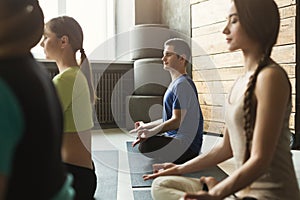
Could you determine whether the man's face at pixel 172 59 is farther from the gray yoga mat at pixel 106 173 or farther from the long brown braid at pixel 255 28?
the long brown braid at pixel 255 28

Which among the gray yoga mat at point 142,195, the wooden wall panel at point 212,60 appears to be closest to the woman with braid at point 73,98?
the gray yoga mat at point 142,195

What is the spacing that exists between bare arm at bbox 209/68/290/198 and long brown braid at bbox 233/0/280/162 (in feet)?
0.12

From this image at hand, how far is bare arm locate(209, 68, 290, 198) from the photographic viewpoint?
91cm

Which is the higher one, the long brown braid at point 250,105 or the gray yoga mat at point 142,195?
the long brown braid at point 250,105

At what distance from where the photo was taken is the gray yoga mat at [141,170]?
2524mm

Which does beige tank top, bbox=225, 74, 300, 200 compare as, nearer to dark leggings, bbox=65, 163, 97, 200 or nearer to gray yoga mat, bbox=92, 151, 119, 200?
dark leggings, bbox=65, 163, 97, 200

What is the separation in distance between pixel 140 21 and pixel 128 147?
91.8 inches

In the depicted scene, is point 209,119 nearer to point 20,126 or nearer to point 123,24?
point 123,24

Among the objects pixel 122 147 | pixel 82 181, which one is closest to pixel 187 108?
pixel 82 181

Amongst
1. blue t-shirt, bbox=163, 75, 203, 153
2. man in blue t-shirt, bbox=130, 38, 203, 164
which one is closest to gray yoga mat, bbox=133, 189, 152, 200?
man in blue t-shirt, bbox=130, 38, 203, 164

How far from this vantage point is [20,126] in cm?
54

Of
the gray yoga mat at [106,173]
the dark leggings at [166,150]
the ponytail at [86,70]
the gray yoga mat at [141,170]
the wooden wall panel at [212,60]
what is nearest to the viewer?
the ponytail at [86,70]

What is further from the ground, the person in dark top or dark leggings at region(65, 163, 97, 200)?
the person in dark top

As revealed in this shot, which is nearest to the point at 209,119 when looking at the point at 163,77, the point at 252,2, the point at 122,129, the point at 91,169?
the point at 163,77
